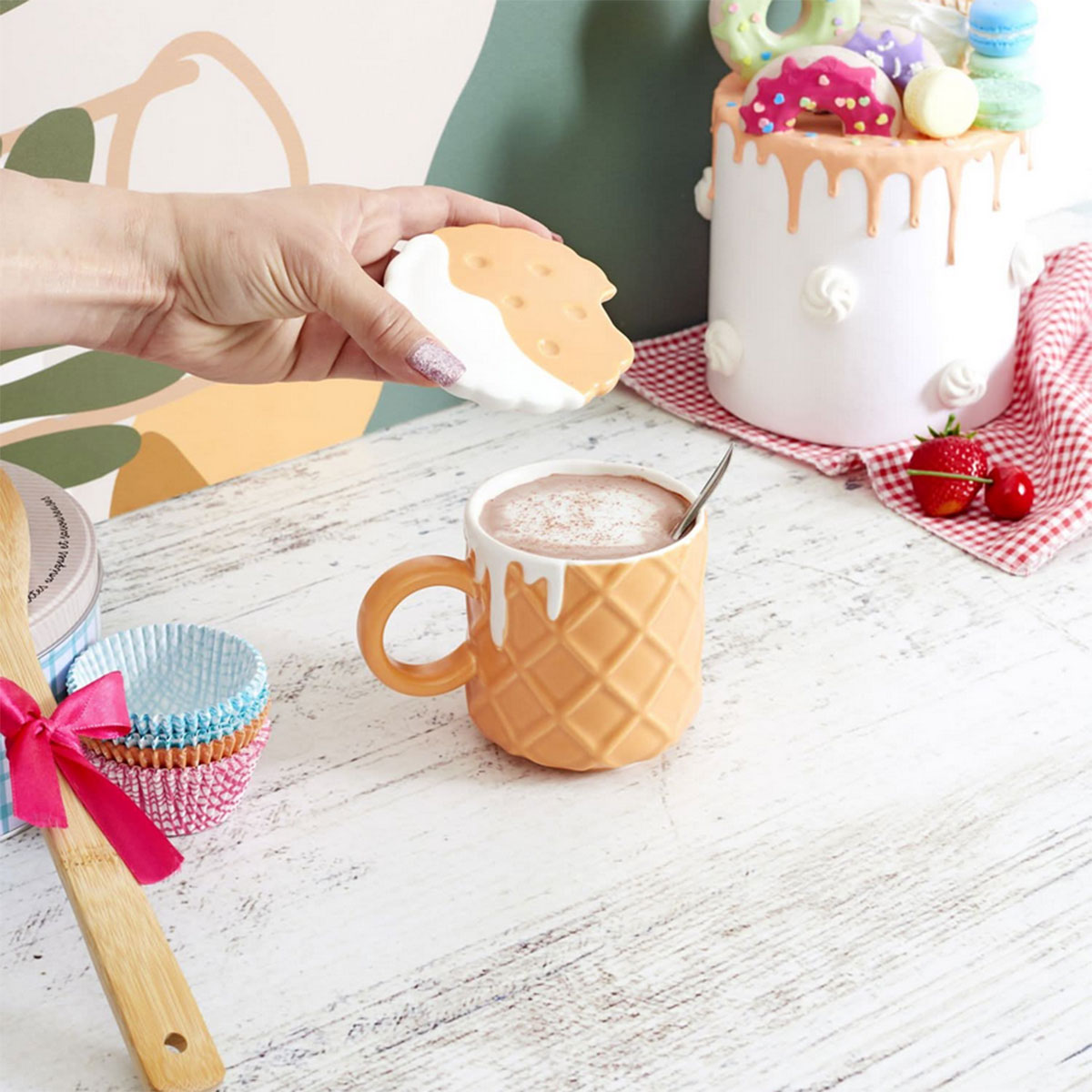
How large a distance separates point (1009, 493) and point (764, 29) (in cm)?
48

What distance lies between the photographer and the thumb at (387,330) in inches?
30.2

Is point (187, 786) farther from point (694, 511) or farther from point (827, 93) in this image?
point (827, 93)

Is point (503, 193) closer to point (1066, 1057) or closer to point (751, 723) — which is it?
point (751, 723)

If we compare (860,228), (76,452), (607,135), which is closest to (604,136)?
(607,135)

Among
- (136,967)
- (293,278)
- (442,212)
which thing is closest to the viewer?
(136,967)

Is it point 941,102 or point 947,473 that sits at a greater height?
point 941,102

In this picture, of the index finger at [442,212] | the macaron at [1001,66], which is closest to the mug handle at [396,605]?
the index finger at [442,212]

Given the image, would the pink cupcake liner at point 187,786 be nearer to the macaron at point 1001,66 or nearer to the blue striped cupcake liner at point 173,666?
the blue striped cupcake liner at point 173,666

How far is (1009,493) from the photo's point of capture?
3.85ft

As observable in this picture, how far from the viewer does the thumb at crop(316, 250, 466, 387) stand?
2.51 feet

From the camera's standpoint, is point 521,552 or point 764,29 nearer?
point 521,552

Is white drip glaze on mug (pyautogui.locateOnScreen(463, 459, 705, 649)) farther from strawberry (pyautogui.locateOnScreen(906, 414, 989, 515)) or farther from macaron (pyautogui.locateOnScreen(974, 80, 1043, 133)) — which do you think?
macaron (pyautogui.locateOnScreen(974, 80, 1043, 133))

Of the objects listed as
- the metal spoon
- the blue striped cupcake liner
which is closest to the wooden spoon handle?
the blue striped cupcake liner

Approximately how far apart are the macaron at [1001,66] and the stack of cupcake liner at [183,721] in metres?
0.83
